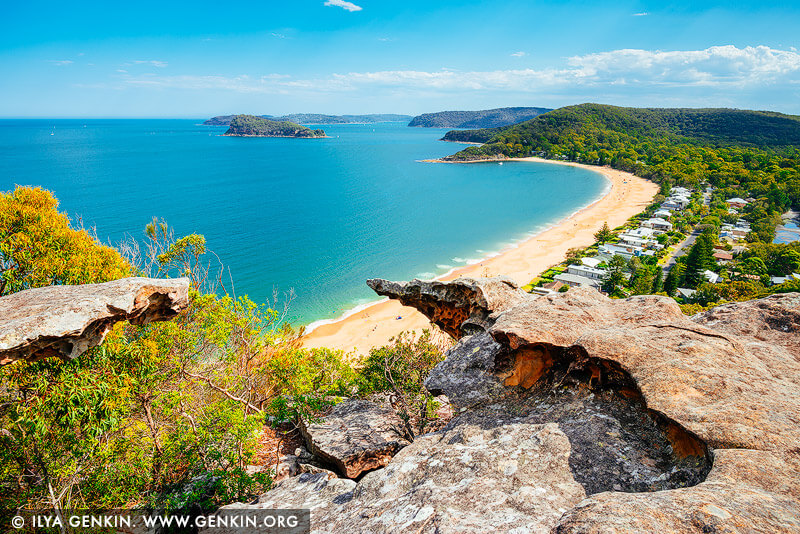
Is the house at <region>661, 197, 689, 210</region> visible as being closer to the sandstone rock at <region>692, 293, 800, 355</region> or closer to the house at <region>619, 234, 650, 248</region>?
the house at <region>619, 234, 650, 248</region>

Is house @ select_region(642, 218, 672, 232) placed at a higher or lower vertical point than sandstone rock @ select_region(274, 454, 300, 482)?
higher

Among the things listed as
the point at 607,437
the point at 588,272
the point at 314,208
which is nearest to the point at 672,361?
the point at 607,437

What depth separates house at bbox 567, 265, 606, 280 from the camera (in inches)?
1932

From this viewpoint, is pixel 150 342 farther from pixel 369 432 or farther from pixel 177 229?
pixel 177 229

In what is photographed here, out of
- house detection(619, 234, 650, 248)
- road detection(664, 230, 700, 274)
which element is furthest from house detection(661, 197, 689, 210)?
house detection(619, 234, 650, 248)

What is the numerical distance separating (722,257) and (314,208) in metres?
72.8

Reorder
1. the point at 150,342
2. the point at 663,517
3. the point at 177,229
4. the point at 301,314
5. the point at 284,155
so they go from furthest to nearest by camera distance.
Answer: the point at 284,155 < the point at 177,229 < the point at 301,314 < the point at 150,342 < the point at 663,517

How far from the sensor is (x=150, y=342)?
31.0ft

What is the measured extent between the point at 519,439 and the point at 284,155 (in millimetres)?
184414

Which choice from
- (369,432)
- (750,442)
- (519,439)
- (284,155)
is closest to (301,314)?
(369,432)

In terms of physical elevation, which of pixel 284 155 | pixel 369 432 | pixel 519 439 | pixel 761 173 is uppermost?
pixel 284 155

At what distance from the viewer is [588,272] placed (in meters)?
49.5

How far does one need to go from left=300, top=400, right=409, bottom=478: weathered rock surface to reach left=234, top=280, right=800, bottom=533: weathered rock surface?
64.3 inches

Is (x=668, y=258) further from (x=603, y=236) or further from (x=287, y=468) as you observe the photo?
(x=287, y=468)
